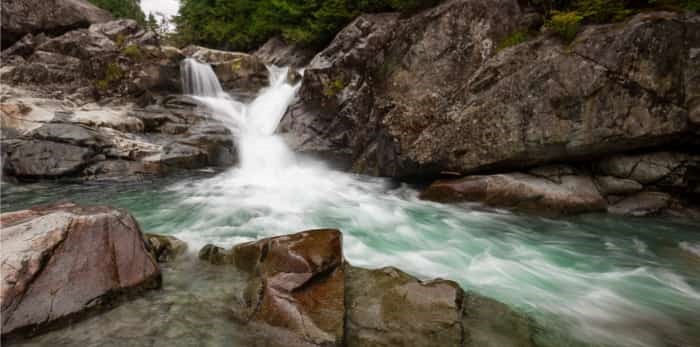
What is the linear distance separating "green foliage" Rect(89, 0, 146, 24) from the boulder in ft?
71.8

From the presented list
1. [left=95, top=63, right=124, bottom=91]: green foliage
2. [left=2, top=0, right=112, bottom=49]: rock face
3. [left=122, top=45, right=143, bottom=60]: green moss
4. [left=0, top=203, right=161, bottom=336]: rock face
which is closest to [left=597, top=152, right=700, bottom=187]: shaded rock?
[left=0, top=203, right=161, bottom=336]: rock face

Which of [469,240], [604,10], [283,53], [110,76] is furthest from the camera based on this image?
[283,53]

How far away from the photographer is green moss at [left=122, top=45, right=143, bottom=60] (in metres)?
12.8

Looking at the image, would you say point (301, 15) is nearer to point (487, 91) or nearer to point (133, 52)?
point (133, 52)

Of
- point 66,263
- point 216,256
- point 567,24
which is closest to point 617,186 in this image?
point 567,24

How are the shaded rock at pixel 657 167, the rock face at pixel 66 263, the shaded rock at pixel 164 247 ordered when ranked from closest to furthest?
the rock face at pixel 66 263 → the shaded rock at pixel 164 247 → the shaded rock at pixel 657 167

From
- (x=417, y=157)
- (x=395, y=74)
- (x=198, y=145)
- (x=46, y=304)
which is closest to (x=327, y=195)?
(x=417, y=157)

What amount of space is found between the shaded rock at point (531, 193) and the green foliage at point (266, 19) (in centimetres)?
598

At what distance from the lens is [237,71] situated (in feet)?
50.8

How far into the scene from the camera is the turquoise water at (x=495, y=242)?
11.9ft

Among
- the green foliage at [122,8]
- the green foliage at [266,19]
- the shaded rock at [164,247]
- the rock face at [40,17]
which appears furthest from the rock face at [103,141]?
the green foliage at [122,8]

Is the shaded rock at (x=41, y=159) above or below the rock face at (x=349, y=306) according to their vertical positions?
above

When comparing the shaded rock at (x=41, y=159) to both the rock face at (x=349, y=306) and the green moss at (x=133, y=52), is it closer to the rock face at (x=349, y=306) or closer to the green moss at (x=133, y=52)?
the green moss at (x=133, y=52)

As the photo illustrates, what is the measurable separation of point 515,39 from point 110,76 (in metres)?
13.9
